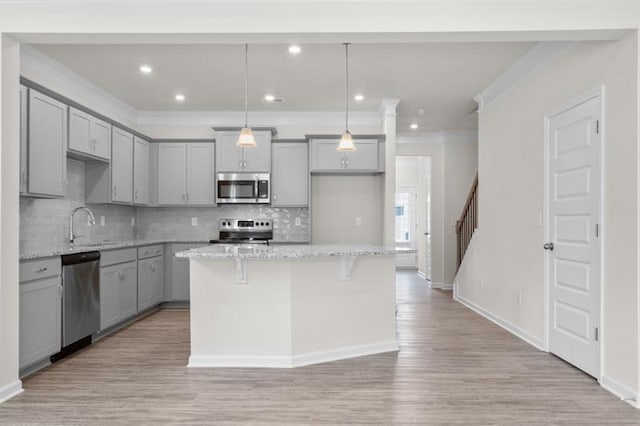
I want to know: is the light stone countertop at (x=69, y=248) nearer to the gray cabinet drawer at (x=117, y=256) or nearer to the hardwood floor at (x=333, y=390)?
the gray cabinet drawer at (x=117, y=256)

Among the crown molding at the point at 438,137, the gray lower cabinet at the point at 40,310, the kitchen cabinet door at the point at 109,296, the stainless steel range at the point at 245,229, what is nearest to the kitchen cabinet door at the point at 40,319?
the gray lower cabinet at the point at 40,310

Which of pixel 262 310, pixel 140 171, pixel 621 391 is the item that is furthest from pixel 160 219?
pixel 621 391

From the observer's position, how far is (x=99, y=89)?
18.0ft

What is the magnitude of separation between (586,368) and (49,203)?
511cm

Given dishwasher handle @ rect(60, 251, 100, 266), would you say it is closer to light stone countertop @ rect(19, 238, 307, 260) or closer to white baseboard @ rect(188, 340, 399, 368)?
light stone countertop @ rect(19, 238, 307, 260)

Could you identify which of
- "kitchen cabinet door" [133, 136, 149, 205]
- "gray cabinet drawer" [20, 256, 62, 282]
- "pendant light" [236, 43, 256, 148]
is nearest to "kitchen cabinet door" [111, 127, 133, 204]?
"kitchen cabinet door" [133, 136, 149, 205]

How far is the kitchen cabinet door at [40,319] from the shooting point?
10.9 ft

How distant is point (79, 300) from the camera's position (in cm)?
406

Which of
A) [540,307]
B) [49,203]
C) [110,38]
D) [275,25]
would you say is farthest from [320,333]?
[49,203]

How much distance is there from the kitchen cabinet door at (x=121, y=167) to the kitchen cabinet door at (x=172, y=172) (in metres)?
0.65

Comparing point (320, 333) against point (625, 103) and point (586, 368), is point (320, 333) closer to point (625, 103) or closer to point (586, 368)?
Answer: point (586, 368)

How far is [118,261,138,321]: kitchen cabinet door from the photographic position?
16.2 feet

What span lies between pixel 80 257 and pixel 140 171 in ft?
7.62

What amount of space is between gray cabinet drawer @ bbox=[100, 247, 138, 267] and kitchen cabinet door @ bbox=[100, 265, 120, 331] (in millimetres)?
56
